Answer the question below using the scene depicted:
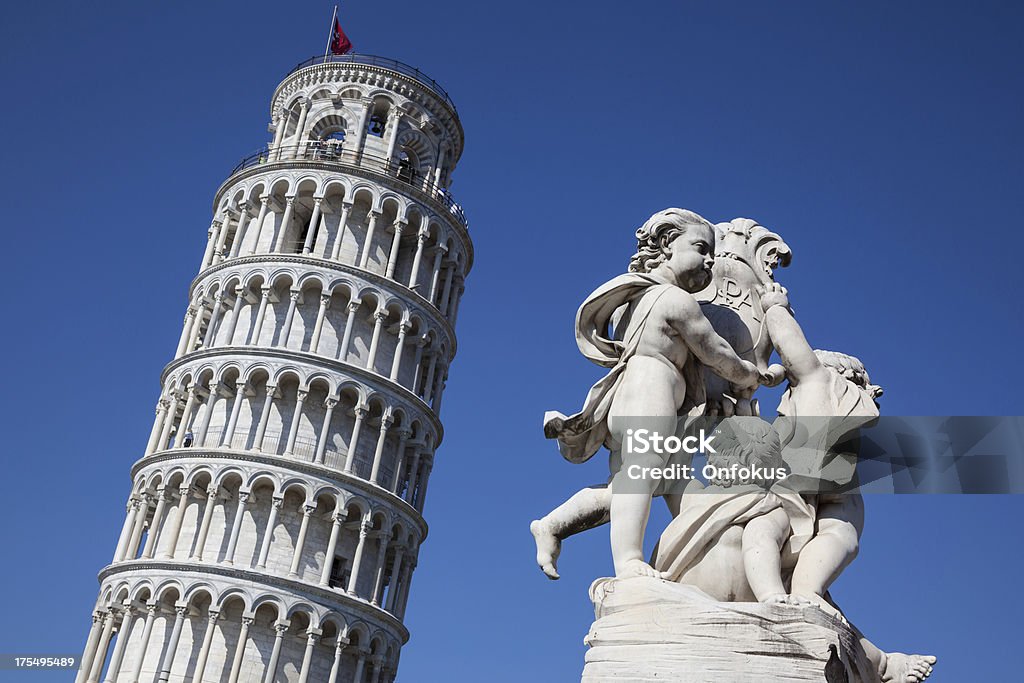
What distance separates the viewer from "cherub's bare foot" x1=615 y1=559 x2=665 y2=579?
12.4 feet

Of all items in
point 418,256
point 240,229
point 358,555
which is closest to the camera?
point 358,555

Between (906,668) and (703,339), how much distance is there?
1394 mm

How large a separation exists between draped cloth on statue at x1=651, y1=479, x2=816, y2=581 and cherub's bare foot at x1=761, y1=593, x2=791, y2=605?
12.9 inches

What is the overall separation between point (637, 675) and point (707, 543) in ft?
1.98

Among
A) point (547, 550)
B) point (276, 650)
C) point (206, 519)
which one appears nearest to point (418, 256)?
point (206, 519)

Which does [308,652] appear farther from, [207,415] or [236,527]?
[207,415]

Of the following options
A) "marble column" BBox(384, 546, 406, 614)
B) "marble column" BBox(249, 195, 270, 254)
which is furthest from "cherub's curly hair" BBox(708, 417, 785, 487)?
"marble column" BBox(249, 195, 270, 254)

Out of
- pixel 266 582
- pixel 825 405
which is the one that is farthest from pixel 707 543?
pixel 266 582

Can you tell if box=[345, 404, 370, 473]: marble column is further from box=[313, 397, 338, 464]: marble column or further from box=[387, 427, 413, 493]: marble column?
box=[387, 427, 413, 493]: marble column

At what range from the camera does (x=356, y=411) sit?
38188mm

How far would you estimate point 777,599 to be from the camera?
11.8 ft

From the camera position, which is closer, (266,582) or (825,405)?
(825,405)

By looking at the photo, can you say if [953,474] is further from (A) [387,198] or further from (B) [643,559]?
(A) [387,198]

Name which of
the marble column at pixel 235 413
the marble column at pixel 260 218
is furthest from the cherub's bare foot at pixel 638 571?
the marble column at pixel 260 218
